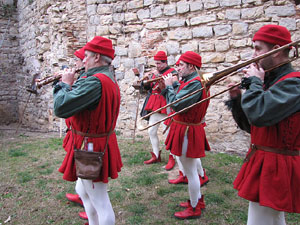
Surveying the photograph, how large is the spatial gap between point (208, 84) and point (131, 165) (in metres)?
3.37

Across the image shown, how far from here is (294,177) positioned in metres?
1.73

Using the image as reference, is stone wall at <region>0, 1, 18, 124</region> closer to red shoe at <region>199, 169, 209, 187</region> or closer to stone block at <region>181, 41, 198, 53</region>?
stone block at <region>181, 41, 198, 53</region>

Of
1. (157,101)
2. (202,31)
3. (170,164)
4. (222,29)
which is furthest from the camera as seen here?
(202,31)

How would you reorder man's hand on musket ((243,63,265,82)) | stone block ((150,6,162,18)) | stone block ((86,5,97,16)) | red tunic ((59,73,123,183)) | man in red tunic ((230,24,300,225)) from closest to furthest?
man in red tunic ((230,24,300,225)) < man's hand on musket ((243,63,265,82)) < red tunic ((59,73,123,183)) < stone block ((150,6,162,18)) < stone block ((86,5,97,16))

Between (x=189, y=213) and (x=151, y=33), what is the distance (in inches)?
189

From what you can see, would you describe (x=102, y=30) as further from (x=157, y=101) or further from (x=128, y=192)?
(x=128, y=192)

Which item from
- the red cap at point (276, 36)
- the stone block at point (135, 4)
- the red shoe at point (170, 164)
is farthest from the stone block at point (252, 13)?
the red cap at point (276, 36)

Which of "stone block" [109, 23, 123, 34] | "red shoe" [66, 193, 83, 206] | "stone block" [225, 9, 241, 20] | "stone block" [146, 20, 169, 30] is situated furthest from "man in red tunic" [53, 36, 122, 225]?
"stone block" [109, 23, 123, 34]

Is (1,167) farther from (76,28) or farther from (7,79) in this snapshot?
(7,79)

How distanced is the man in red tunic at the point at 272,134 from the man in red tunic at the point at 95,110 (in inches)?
45.4

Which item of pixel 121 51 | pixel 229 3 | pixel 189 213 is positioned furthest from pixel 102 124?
pixel 121 51

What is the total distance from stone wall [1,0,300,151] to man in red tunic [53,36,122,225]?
1.80m

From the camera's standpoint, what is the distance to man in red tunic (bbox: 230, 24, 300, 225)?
65.0 inches

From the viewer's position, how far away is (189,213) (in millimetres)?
3164
